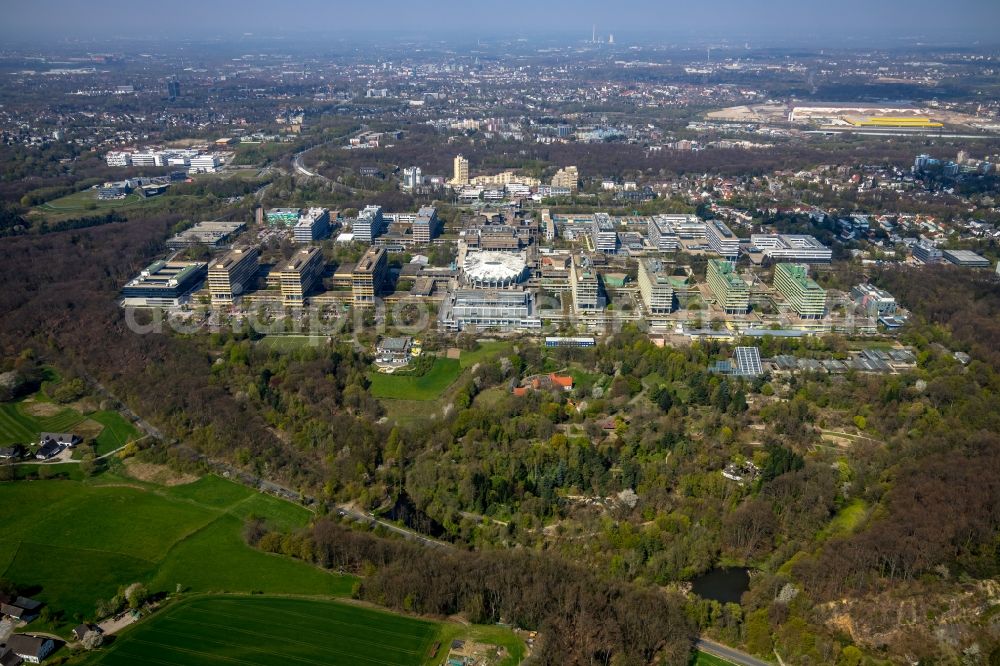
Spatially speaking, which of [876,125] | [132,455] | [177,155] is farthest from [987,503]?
[876,125]

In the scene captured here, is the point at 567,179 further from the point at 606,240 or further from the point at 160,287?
the point at 160,287

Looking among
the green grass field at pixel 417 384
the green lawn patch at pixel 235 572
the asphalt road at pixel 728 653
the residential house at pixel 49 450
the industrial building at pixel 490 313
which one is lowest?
the asphalt road at pixel 728 653

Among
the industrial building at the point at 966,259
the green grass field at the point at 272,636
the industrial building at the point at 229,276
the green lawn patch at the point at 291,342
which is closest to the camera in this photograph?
the green grass field at the point at 272,636

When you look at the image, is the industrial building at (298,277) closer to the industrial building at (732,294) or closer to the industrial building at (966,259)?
the industrial building at (732,294)

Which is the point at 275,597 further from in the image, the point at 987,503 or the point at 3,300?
the point at 3,300

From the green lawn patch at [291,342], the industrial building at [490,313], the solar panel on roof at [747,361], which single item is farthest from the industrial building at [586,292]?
the green lawn patch at [291,342]

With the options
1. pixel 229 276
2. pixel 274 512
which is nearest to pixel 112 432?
pixel 274 512
